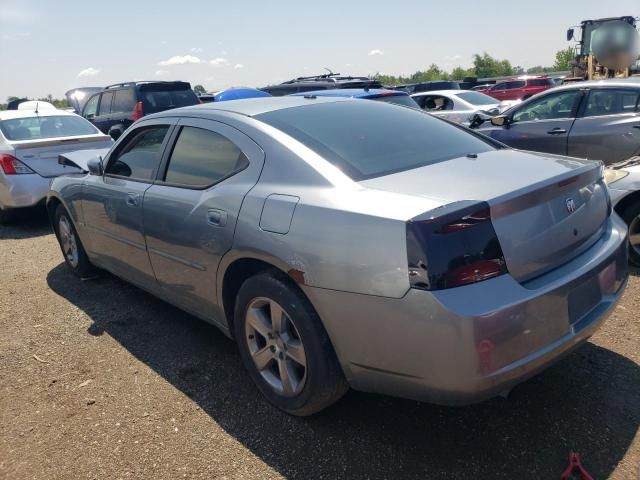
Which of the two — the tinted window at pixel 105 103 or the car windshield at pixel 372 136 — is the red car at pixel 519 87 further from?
the car windshield at pixel 372 136

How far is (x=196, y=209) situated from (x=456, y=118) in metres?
9.46

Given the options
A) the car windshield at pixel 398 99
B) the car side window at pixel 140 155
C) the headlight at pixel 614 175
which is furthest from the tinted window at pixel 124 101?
the headlight at pixel 614 175

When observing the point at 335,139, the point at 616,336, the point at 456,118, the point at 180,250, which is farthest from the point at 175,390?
the point at 456,118

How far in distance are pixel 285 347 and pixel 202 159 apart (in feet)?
4.09

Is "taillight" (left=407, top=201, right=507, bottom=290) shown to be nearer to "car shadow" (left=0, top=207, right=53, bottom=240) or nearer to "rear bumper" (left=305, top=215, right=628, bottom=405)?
"rear bumper" (left=305, top=215, right=628, bottom=405)

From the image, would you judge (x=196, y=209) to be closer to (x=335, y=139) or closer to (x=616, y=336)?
(x=335, y=139)

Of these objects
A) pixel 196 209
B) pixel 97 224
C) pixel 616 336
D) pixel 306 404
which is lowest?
pixel 616 336

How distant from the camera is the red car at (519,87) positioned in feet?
69.4

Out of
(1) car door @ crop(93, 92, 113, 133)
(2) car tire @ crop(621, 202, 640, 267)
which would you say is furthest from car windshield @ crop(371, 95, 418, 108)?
(1) car door @ crop(93, 92, 113, 133)

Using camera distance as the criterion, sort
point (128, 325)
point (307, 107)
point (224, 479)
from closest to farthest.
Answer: point (224, 479), point (307, 107), point (128, 325)

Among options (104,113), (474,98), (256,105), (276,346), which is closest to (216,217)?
(276,346)

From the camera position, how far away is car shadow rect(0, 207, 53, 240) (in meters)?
6.98

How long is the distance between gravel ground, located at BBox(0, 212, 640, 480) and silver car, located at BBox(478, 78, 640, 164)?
317 cm

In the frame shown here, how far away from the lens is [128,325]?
395 cm
